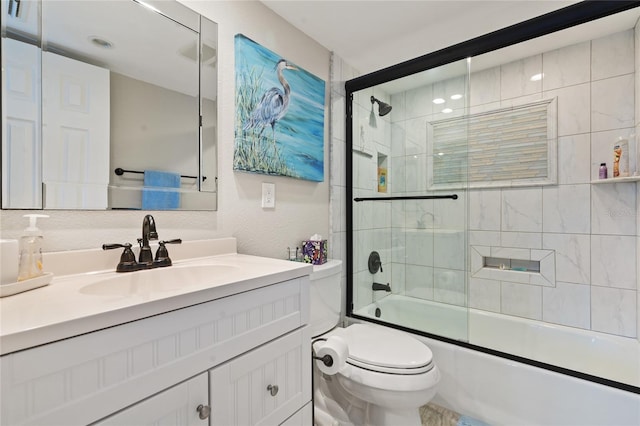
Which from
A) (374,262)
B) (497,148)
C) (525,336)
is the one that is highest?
(497,148)

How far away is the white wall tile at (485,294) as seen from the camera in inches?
89.9

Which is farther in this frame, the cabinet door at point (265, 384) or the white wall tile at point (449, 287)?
the white wall tile at point (449, 287)

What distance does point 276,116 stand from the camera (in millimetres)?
1581

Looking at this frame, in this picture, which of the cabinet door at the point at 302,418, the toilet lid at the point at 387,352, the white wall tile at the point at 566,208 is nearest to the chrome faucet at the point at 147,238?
the cabinet door at the point at 302,418

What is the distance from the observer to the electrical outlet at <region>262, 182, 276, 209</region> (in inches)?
60.3

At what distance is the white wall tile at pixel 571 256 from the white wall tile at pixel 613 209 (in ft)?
0.36

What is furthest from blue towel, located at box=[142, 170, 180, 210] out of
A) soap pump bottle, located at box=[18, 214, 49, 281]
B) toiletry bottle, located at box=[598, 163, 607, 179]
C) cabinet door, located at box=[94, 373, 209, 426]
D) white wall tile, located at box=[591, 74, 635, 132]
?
white wall tile, located at box=[591, 74, 635, 132]

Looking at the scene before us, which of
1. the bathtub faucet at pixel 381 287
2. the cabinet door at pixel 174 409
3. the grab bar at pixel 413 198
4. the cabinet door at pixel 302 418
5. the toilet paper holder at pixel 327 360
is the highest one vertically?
the grab bar at pixel 413 198

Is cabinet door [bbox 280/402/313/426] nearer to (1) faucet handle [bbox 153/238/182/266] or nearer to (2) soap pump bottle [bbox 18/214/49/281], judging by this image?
(1) faucet handle [bbox 153/238/182/266]

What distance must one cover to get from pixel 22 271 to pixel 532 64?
292cm

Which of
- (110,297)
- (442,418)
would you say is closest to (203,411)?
(110,297)

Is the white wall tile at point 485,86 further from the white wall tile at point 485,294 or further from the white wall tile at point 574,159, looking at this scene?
the white wall tile at point 485,294

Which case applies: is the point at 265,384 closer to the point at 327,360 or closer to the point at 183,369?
the point at 183,369

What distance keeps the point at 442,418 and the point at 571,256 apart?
1.37 m
